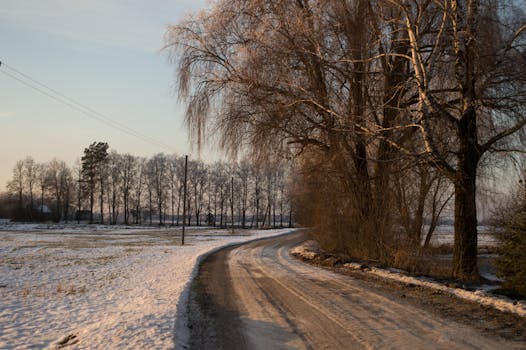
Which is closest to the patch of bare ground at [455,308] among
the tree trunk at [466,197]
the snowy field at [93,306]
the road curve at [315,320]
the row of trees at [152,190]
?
the road curve at [315,320]

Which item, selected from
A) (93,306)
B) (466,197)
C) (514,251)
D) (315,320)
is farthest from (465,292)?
(93,306)

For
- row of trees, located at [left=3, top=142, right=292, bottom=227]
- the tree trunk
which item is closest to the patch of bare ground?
the tree trunk

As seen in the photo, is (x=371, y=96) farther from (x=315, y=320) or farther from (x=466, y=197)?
(x=315, y=320)

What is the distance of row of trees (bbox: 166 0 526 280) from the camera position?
10539 mm

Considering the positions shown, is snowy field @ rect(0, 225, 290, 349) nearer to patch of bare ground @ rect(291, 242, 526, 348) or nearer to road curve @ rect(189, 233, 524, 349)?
road curve @ rect(189, 233, 524, 349)

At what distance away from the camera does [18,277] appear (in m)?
14.1

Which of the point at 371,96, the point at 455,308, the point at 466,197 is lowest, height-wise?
the point at 455,308

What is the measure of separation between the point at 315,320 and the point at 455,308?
2.86 m

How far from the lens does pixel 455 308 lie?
7770 mm

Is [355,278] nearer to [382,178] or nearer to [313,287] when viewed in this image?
[313,287]

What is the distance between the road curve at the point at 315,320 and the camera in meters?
5.77

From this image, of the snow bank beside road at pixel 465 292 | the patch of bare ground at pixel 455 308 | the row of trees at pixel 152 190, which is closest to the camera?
the patch of bare ground at pixel 455 308

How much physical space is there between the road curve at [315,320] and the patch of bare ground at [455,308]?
0.25 metres

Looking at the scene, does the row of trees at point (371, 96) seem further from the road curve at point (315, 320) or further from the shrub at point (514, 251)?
the road curve at point (315, 320)
